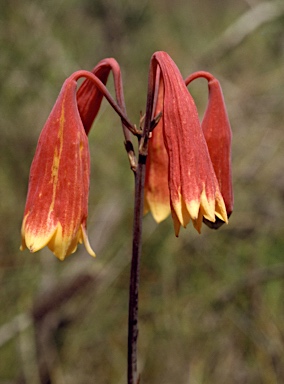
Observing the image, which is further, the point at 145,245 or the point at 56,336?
the point at 145,245

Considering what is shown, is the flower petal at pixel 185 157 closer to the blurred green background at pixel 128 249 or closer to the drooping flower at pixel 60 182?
the drooping flower at pixel 60 182

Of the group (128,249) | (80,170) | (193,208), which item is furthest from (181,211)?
(128,249)

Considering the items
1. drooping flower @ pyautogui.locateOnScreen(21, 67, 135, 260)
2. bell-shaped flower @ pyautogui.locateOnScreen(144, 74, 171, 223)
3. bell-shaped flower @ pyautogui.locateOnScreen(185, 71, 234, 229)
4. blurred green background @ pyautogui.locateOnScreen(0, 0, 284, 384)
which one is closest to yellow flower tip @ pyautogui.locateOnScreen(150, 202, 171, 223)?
bell-shaped flower @ pyautogui.locateOnScreen(144, 74, 171, 223)

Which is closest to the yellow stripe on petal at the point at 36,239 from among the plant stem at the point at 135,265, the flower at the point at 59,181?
the flower at the point at 59,181

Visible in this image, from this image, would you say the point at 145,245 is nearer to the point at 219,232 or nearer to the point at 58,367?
the point at 219,232

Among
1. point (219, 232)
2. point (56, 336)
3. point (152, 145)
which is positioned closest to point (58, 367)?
point (56, 336)

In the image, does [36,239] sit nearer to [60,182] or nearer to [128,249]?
[60,182]
